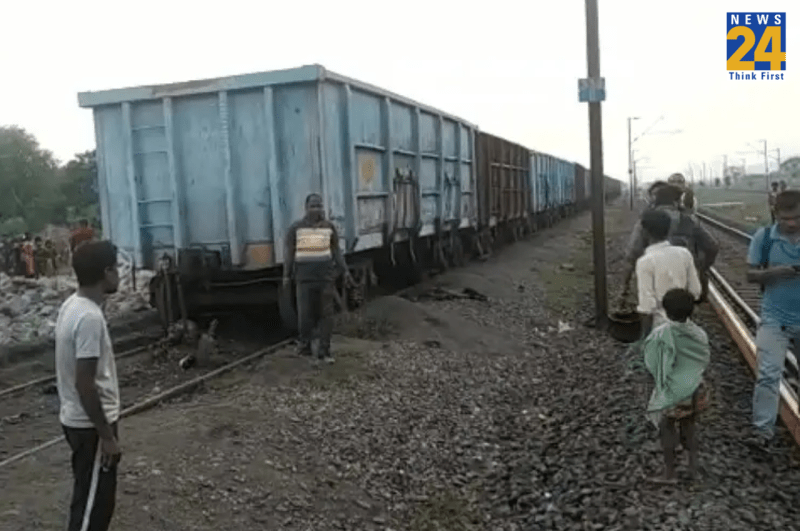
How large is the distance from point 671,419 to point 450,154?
10.4 m

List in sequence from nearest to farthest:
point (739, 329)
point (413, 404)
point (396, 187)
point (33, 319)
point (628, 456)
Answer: point (628, 456)
point (413, 404)
point (739, 329)
point (396, 187)
point (33, 319)

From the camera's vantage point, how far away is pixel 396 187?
37.4 ft

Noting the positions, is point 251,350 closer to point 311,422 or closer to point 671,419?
point 311,422

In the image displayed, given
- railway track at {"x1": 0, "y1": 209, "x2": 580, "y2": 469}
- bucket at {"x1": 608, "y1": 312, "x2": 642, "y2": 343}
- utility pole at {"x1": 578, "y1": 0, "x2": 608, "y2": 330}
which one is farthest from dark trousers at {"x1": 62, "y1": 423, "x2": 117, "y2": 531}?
utility pole at {"x1": 578, "y1": 0, "x2": 608, "y2": 330}

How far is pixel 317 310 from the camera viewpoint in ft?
26.7

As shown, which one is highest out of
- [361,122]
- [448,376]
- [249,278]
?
[361,122]

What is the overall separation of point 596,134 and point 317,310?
15.4ft

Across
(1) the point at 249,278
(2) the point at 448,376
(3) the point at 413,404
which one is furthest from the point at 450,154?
(3) the point at 413,404

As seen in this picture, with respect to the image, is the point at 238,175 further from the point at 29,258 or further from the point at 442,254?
the point at 29,258

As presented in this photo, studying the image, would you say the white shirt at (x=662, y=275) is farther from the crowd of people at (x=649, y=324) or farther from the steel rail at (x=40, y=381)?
the steel rail at (x=40, y=381)

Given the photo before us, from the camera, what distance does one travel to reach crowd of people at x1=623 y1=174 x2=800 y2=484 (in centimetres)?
487

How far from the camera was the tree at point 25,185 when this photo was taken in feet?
161

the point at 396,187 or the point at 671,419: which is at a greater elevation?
the point at 396,187

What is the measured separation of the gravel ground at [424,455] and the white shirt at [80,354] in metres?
1.02
